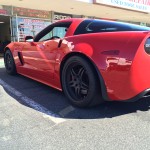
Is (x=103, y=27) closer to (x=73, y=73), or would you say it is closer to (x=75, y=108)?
(x=73, y=73)

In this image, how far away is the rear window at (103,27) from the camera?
3.28m

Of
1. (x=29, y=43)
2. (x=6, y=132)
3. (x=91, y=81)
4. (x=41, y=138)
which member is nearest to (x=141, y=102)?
(x=91, y=81)

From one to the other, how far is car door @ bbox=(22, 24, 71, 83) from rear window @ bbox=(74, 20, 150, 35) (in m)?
0.38

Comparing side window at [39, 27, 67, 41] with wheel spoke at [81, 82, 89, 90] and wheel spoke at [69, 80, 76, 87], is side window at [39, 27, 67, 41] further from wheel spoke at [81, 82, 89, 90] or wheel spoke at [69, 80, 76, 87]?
wheel spoke at [81, 82, 89, 90]

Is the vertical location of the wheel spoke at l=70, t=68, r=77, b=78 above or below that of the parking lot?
above

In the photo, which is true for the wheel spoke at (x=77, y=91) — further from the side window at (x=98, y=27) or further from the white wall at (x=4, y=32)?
the white wall at (x=4, y=32)

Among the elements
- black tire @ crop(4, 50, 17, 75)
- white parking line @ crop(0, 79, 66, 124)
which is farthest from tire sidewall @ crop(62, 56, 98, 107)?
black tire @ crop(4, 50, 17, 75)

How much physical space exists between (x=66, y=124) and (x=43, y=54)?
5.38ft

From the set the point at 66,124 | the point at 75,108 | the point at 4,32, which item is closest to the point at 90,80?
the point at 75,108

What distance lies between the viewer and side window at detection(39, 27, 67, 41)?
3986 mm

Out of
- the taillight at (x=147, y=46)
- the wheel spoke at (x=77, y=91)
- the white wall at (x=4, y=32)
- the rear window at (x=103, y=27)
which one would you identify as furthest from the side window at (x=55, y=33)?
the white wall at (x=4, y=32)

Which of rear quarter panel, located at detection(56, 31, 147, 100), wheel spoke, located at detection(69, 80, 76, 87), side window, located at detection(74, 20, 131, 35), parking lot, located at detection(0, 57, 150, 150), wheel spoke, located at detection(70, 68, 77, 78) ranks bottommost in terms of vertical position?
parking lot, located at detection(0, 57, 150, 150)

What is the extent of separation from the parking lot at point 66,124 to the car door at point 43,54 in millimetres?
443

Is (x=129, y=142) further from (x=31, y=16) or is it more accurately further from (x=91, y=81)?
(x=31, y=16)
